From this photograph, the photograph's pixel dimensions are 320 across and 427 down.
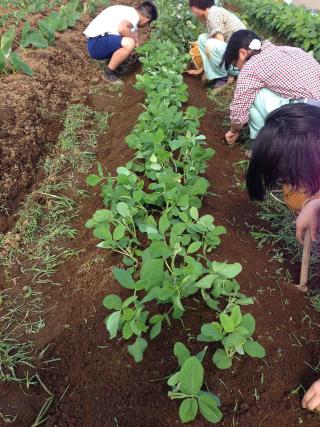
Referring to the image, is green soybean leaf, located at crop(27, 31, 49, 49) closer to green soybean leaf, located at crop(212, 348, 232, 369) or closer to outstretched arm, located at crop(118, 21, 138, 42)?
outstretched arm, located at crop(118, 21, 138, 42)

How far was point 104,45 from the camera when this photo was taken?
4484mm

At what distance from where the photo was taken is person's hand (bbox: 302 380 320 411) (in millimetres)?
1283

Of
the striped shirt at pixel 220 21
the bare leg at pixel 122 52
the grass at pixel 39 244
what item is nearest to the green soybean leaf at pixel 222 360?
the grass at pixel 39 244

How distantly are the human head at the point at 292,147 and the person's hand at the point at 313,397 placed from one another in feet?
2.44

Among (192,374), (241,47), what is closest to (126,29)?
(241,47)

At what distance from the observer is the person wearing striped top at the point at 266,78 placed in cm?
270

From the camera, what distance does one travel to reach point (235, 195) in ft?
8.62

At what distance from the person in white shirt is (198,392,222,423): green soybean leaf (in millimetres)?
3935

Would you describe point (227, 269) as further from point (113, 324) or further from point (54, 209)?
point (54, 209)

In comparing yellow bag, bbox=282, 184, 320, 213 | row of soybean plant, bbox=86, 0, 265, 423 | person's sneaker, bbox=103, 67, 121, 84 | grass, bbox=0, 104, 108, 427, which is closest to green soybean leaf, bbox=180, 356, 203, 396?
row of soybean plant, bbox=86, 0, 265, 423

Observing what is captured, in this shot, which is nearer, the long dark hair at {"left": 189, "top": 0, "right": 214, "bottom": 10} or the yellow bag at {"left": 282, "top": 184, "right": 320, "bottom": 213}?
the yellow bag at {"left": 282, "top": 184, "right": 320, "bottom": 213}

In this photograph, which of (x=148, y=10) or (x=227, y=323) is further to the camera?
(x=148, y=10)

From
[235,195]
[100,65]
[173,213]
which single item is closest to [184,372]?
[173,213]

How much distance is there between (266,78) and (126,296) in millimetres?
1879
